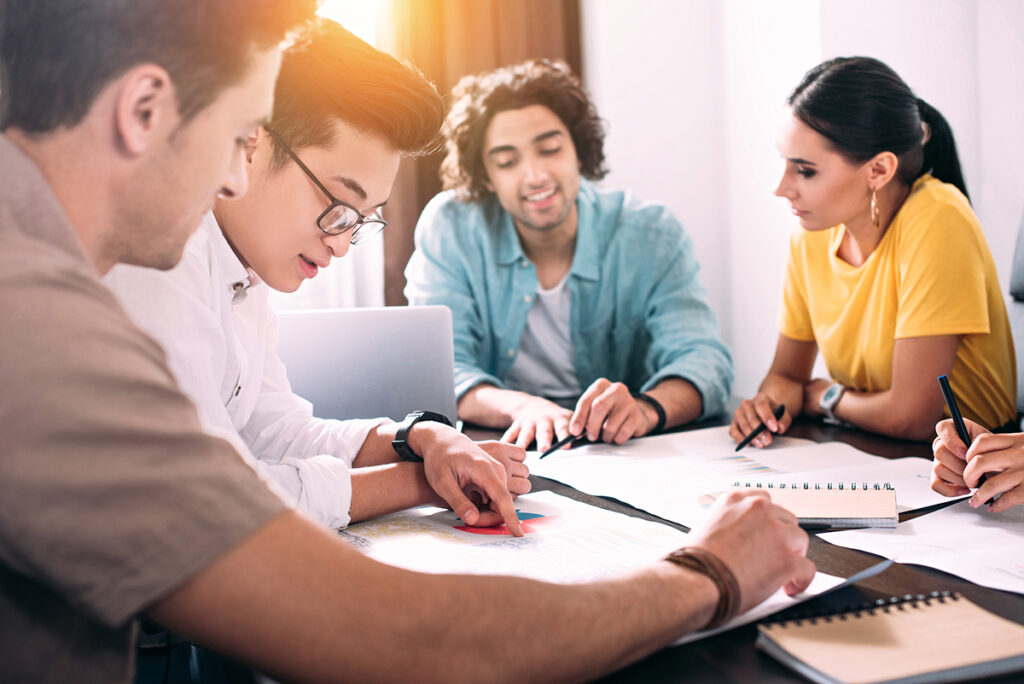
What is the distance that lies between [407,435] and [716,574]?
1.86 feet

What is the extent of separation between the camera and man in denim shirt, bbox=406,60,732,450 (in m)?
2.04

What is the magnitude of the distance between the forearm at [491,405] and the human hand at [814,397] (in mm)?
535

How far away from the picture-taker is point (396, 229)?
2852mm

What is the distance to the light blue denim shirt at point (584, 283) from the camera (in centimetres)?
204

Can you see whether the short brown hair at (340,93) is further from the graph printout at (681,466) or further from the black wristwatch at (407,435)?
the graph printout at (681,466)

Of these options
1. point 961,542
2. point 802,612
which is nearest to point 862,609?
point 802,612

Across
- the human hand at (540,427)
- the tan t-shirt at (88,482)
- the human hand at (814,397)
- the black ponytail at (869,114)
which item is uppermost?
the black ponytail at (869,114)

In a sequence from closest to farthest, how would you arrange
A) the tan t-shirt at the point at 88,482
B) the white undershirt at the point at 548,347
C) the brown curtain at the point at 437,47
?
the tan t-shirt at the point at 88,482 < the white undershirt at the point at 548,347 < the brown curtain at the point at 437,47

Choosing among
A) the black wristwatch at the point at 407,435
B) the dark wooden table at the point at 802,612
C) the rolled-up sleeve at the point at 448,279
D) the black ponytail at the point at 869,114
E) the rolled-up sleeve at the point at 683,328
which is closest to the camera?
the dark wooden table at the point at 802,612

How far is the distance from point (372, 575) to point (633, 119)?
2957 mm

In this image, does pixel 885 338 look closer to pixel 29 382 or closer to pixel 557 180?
pixel 557 180

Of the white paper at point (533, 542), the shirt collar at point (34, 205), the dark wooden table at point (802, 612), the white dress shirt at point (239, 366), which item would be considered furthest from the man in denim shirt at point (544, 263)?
the shirt collar at point (34, 205)

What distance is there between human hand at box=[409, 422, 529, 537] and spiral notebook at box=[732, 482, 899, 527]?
28 centimetres

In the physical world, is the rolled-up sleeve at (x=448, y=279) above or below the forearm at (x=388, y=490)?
above
